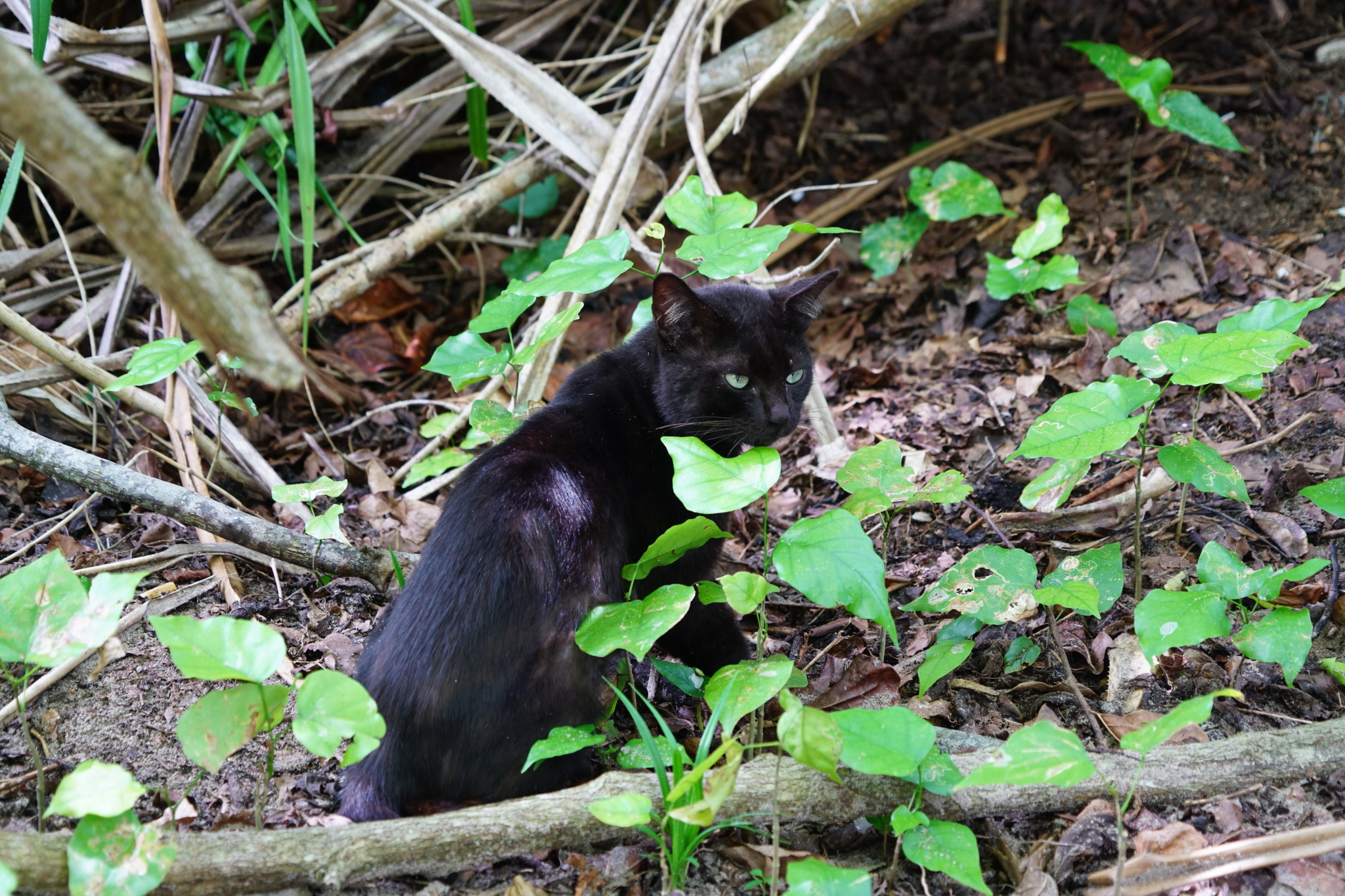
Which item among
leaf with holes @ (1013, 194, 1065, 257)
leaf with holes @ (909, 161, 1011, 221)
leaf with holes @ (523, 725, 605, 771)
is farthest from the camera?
leaf with holes @ (909, 161, 1011, 221)

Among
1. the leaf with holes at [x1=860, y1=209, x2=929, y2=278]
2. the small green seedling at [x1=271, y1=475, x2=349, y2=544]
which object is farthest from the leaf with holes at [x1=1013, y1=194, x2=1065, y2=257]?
the small green seedling at [x1=271, y1=475, x2=349, y2=544]

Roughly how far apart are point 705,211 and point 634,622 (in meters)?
1.26

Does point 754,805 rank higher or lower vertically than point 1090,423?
lower

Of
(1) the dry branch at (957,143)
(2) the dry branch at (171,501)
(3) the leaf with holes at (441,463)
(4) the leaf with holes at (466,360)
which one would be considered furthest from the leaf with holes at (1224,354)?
(1) the dry branch at (957,143)

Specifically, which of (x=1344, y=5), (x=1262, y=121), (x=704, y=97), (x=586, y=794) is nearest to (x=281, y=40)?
(x=704, y=97)

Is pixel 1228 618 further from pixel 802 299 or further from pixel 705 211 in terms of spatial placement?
pixel 705 211

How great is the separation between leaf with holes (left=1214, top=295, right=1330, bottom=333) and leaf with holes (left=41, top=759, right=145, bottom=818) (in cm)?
254

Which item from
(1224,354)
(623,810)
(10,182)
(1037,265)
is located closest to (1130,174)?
(1037,265)

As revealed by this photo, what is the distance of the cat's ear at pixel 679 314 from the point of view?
8.66 ft

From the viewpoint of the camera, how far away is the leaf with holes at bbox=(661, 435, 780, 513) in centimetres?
196

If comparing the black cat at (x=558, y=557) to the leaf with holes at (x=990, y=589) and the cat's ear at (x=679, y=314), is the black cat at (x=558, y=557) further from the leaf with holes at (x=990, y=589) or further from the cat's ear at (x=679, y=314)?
the leaf with holes at (x=990, y=589)

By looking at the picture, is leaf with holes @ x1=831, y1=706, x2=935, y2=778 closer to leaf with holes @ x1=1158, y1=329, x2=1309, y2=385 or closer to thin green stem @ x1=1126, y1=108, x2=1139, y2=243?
leaf with holes @ x1=1158, y1=329, x2=1309, y2=385

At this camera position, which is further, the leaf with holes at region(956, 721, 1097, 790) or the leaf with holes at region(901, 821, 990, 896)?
the leaf with holes at region(901, 821, 990, 896)

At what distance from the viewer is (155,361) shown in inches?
101
